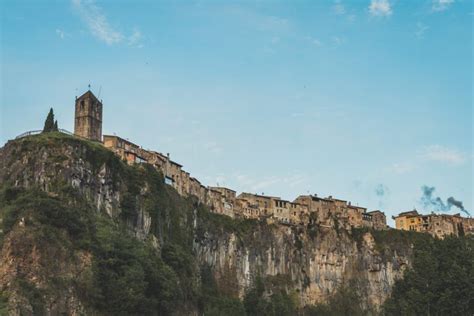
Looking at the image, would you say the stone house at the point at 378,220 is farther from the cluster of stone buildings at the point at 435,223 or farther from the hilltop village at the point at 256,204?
the cluster of stone buildings at the point at 435,223

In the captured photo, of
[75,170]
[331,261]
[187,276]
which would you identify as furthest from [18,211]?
[331,261]

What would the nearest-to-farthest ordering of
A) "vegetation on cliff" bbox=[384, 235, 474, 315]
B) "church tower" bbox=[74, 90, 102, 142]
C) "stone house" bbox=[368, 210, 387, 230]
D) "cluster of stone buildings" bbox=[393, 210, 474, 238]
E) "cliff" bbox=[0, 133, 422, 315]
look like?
"cliff" bbox=[0, 133, 422, 315] → "vegetation on cliff" bbox=[384, 235, 474, 315] → "church tower" bbox=[74, 90, 102, 142] → "stone house" bbox=[368, 210, 387, 230] → "cluster of stone buildings" bbox=[393, 210, 474, 238]

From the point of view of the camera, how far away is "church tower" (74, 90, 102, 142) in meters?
83.1

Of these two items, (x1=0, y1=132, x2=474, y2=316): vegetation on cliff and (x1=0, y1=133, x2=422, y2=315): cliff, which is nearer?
(x1=0, y1=132, x2=474, y2=316): vegetation on cliff

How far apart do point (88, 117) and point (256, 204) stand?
3226 centimetres

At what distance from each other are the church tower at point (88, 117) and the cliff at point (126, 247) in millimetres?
8493

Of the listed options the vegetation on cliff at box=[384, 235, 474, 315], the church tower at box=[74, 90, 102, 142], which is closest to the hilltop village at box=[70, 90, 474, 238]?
the church tower at box=[74, 90, 102, 142]

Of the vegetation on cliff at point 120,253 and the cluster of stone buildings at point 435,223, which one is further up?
the cluster of stone buildings at point 435,223

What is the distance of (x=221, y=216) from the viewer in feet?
318

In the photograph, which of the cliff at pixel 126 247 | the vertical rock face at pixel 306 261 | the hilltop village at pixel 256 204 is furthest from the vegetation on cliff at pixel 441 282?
the hilltop village at pixel 256 204

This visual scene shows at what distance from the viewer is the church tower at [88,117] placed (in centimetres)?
8312

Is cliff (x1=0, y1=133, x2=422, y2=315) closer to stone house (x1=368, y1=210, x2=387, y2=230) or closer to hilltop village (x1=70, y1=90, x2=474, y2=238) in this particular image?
hilltop village (x1=70, y1=90, x2=474, y2=238)

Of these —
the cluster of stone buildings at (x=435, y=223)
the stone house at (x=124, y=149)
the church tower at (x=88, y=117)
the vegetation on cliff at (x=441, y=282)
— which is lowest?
the vegetation on cliff at (x=441, y=282)

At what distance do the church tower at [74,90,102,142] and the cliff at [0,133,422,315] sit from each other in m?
8.49
